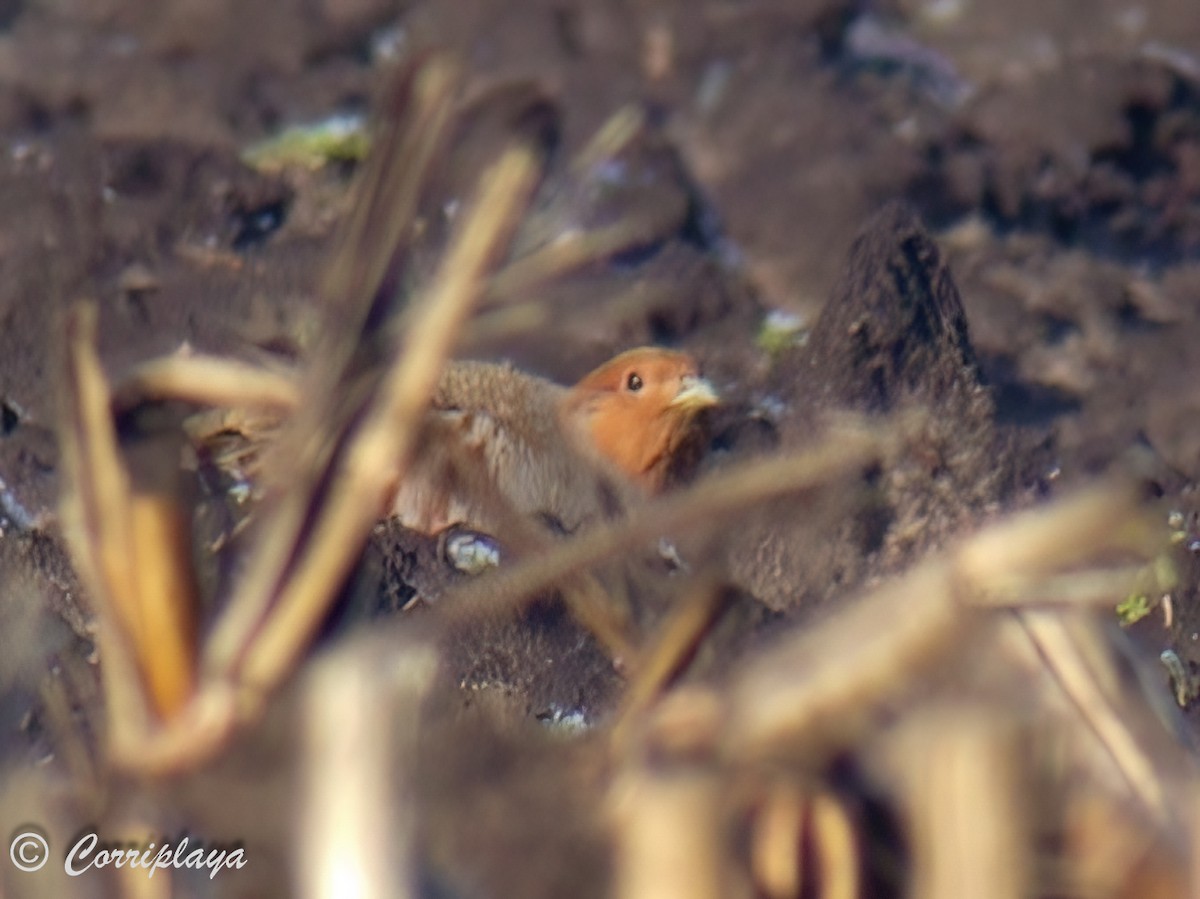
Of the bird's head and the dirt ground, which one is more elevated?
the dirt ground

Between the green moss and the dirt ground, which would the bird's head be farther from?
the green moss

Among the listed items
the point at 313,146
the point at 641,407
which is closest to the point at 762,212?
the point at 641,407

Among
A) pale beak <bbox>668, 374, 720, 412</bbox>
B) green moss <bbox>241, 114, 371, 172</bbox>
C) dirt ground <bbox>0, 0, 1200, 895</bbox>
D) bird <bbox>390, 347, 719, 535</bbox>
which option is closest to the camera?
bird <bbox>390, 347, 719, 535</bbox>

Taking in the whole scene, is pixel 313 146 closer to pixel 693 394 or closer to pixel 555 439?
pixel 555 439

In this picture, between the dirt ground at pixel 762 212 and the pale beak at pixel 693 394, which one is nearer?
the dirt ground at pixel 762 212

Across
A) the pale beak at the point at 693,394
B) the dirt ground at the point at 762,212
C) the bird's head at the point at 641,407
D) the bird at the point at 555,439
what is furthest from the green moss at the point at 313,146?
the pale beak at the point at 693,394

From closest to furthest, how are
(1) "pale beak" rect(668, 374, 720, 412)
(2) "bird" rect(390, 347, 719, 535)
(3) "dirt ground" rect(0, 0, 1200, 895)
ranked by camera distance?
(2) "bird" rect(390, 347, 719, 535), (3) "dirt ground" rect(0, 0, 1200, 895), (1) "pale beak" rect(668, 374, 720, 412)

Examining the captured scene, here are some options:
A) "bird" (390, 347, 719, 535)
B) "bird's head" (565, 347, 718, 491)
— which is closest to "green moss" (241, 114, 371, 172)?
"bird" (390, 347, 719, 535)

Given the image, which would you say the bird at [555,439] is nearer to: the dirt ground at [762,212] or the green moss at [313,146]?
the dirt ground at [762,212]

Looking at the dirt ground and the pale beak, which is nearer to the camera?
the dirt ground
